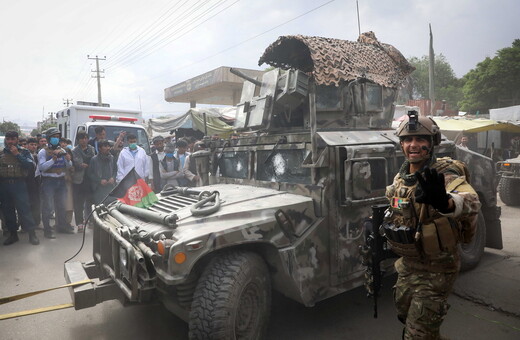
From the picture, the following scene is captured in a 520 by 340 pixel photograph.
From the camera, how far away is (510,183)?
834cm

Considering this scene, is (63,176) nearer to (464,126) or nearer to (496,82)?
(464,126)

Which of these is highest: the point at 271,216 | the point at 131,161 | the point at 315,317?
the point at 131,161

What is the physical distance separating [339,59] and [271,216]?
7.69 feet

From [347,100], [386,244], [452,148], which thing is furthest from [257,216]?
[452,148]

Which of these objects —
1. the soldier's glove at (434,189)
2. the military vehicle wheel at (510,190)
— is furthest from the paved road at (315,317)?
the military vehicle wheel at (510,190)

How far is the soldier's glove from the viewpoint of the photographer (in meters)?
1.69

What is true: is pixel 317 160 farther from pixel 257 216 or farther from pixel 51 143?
pixel 51 143

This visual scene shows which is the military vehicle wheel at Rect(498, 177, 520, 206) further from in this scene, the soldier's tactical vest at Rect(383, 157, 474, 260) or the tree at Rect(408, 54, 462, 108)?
the tree at Rect(408, 54, 462, 108)

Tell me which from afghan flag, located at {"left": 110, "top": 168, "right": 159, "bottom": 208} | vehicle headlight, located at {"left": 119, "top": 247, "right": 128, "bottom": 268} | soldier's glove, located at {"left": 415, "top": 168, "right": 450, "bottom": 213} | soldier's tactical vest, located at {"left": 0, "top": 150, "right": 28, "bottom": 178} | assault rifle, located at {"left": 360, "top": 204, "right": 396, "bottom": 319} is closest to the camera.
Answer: soldier's glove, located at {"left": 415, "top": 168, "right": 450, "bottom": 213}

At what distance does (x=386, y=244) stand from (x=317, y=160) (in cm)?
89

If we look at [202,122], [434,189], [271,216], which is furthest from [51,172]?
[202,122]

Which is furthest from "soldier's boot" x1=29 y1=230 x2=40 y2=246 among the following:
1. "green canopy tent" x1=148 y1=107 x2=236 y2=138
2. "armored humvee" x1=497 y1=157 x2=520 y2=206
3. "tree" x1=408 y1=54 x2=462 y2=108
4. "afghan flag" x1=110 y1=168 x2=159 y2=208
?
"tree" x1=408 y1=54 x2=462 y2=108

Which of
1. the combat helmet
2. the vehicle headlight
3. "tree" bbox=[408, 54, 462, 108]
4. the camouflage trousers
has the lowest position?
the camouflage trousers

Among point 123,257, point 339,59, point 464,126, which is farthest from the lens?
point 464,126
